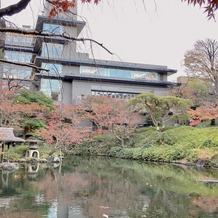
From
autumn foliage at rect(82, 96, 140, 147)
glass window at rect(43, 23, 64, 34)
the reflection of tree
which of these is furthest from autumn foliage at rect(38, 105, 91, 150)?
glass window at rect(43, 23, 64, 34)

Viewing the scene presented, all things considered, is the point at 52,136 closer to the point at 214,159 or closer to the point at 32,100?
the point at 32,100

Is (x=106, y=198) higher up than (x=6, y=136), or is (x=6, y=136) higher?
(x=6, y=136)

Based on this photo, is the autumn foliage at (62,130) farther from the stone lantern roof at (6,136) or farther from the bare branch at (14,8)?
the bare branch at (14,8)

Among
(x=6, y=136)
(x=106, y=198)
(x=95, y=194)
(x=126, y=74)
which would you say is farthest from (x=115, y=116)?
(x=106, y=198)

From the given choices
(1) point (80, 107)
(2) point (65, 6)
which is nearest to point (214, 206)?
(2) point (65, 6)

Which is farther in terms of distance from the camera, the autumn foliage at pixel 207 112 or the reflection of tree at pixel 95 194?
the autumn foliage at pixel 207 112

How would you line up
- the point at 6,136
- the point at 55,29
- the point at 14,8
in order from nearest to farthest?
1. the point at 14,8
2. the point at 55,29
3. the point at 6,136

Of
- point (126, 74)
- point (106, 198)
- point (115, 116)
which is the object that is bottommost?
point (106, 198)

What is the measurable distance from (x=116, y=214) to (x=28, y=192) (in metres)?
3.23

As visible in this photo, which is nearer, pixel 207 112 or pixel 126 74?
pixel 207 112

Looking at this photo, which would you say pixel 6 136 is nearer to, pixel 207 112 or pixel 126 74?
pixel 207 112

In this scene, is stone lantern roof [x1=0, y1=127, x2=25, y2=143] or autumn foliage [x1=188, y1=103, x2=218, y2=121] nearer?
stone lantern roof [x1=0, y1=127, x2=25, y2=143]

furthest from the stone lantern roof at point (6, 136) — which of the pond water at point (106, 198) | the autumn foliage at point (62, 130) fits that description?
the autumn foliage at point (62, 130)

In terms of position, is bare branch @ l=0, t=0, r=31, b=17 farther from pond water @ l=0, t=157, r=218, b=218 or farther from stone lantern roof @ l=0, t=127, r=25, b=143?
stone lantern roof @ l=0, t=127, r=25, b=143
